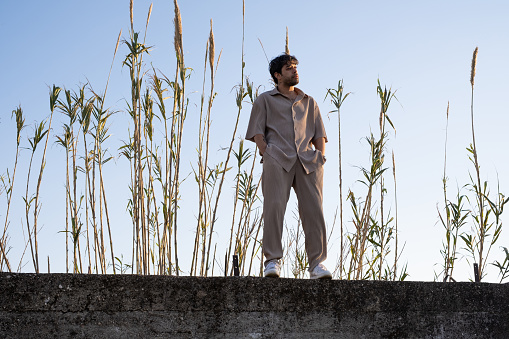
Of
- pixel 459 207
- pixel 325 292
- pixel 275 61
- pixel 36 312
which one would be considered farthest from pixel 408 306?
pixel 459 207

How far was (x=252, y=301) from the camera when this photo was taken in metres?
2.47

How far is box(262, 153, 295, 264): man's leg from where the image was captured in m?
2.85

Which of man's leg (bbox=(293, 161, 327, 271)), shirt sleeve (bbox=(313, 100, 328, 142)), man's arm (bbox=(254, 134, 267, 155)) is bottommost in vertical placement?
man's leg (bbox=(293, 161, 327, 271))

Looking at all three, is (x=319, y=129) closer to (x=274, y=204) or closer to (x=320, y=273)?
(x=274, y=204)

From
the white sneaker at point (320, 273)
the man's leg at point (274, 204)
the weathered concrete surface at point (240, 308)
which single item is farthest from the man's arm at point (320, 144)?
the weathered concrete surface at point (240, 308)

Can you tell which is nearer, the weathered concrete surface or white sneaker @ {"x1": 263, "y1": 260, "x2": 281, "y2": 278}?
the weathered concrete surface

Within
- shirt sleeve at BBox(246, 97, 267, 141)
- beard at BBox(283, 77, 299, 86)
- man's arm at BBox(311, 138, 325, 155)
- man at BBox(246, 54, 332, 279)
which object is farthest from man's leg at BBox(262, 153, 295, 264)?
beard at BBox(283, 77, 299, 86)

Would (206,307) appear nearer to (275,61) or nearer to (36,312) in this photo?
(36,312)

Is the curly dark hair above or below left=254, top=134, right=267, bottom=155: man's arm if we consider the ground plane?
above

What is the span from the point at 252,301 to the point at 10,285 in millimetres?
881

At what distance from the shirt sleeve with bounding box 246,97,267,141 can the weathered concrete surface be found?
0.78 meters

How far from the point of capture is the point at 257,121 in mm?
3020

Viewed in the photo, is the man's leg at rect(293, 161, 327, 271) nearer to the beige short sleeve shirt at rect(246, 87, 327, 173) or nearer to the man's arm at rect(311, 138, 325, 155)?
the beige short sleeve shirt at rect(246, 87, 327, 173)

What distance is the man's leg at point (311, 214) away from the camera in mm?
2936
